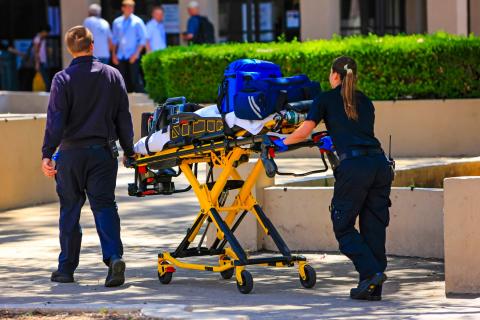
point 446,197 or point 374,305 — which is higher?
point 446,197

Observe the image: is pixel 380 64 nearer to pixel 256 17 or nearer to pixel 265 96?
pixel 265 96

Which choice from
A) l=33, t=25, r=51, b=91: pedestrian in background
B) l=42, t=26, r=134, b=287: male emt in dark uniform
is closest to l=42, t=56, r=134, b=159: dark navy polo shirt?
l=42, t=26, r=134, b=287: male emt in dark uniform

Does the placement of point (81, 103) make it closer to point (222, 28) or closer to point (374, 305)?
point (374, 305)

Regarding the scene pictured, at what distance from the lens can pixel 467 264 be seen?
9234 mm

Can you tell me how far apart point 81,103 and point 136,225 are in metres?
3.52

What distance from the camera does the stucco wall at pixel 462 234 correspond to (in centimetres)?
913

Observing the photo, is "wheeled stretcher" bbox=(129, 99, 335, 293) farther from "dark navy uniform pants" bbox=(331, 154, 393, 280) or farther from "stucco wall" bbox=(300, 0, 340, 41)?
"stucco wall" bbox=(300, 0, 340, 41)

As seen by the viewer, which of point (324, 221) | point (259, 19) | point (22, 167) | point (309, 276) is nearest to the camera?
point (309, 276)

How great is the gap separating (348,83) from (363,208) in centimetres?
85

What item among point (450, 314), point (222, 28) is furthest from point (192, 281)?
point (222, 28)

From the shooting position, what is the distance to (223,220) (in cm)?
986

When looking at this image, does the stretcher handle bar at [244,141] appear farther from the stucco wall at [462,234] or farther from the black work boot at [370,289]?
the stucco wall at [462,234]

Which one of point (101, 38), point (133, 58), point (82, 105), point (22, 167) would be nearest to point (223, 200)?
point (82, 105)

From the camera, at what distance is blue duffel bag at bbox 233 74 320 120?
9234mm
